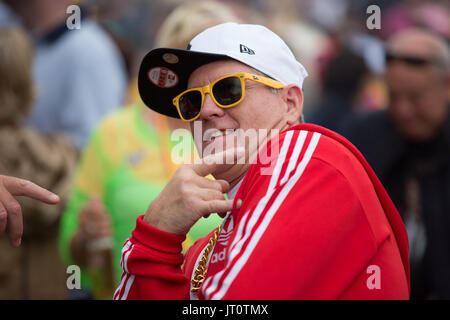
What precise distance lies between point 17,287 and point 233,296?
7.63 feet

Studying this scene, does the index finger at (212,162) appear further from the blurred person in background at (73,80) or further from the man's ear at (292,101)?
the blurred person in background at (73,80)

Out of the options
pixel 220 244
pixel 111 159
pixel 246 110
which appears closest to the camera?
pixel 220 244

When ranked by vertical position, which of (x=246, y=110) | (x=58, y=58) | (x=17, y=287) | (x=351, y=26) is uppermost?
(x=351, y=26)

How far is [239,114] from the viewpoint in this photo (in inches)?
84.0

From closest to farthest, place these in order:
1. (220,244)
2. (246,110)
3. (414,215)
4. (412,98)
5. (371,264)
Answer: (371,264), (220,244), (246,110), (414,215), (412,98)

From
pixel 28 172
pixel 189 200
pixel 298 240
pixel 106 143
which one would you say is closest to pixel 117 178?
pixel 106 143

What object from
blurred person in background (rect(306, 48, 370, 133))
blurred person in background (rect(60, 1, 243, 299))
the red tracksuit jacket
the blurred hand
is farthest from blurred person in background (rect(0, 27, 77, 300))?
blurred person in background (rect(306, 48, 370, 133))

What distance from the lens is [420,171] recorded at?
161 inches

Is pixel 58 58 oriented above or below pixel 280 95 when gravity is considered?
above

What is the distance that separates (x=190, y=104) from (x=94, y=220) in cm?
146

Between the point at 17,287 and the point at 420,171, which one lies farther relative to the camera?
the point at 420,171

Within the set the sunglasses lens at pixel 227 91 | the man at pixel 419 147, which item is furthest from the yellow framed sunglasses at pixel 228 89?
the man at pixel 419 147
